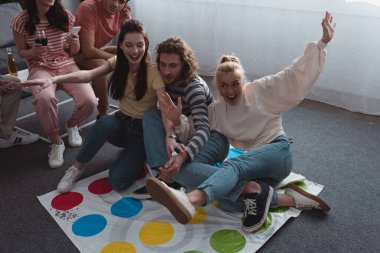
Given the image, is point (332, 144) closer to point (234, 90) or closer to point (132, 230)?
point (234, 90)

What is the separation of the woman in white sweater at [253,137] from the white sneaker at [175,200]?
0.23ft

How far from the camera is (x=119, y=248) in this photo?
1.55 m

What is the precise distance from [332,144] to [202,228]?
1190 millimetres

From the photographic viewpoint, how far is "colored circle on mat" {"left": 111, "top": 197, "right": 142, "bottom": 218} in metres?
1.76

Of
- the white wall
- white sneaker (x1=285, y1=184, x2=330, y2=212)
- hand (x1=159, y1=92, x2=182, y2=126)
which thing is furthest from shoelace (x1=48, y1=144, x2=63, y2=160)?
the white wall

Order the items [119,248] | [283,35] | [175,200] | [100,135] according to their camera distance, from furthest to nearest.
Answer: [283,35]
[100,135]
[119,248]
[175,200]

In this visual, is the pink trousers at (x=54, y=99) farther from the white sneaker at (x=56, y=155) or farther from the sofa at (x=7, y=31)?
the sofa at (x=7, y=31)

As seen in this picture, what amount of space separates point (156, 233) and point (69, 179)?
1.99 feet

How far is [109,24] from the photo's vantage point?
2578 mm

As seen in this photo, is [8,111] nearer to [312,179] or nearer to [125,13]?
[125,13]

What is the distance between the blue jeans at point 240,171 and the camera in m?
1.58

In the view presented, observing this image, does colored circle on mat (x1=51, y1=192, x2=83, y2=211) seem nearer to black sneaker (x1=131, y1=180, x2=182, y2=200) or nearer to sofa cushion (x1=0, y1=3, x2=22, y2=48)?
black sneaker (x1=131, y1=180, x2=182, y2=200)

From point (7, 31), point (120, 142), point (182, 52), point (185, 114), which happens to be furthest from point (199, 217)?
point (7, 31)

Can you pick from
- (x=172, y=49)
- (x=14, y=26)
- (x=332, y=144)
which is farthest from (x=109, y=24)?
(x=332, y=144)
